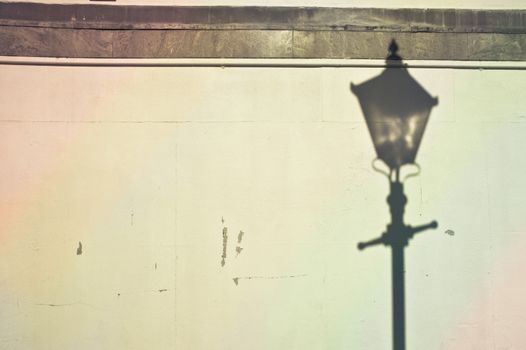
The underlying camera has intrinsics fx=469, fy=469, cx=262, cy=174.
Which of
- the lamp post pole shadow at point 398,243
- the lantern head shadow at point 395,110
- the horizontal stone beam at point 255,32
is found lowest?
the lamp post pole shadow at point 398,243

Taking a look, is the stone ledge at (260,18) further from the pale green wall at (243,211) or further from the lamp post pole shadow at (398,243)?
the lamp post pole shadow at (398,243)

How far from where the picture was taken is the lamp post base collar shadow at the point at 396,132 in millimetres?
5051

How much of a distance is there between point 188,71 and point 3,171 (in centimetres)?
220

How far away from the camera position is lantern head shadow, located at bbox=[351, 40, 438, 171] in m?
5.09

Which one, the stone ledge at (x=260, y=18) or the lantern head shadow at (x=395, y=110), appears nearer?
the stone ledge at (x=260, y=18)

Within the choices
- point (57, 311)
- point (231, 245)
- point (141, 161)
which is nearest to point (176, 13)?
point (141, 161)

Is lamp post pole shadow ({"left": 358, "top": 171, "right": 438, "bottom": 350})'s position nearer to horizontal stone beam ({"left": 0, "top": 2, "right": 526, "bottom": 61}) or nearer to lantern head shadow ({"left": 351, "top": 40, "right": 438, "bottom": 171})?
lantern head shadow ({"left": 351, "top": 40, "right": 438, "bottom": 171})

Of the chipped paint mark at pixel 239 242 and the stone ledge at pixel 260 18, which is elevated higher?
the stone ledge at pixel 260 18

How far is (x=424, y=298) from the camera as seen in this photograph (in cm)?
505

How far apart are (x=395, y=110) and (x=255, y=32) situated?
5.70ft

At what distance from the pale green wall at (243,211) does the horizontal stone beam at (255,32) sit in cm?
21

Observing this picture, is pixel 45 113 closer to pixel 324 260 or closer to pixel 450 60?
pixel 324 260

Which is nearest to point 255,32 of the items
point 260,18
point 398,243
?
point 260,18

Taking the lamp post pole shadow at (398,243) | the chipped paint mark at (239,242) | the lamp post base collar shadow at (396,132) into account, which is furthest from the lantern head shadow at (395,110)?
the chipped paint mark at (239,242)
